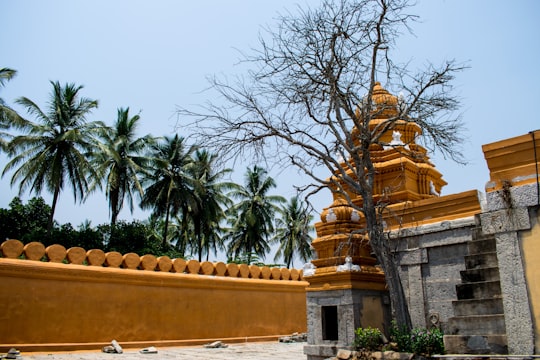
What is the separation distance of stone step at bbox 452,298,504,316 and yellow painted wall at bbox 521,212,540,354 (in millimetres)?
495

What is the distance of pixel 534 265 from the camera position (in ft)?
20.5

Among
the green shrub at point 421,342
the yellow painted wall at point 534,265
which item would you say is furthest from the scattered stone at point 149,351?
the yellow painted wall at point 534,265

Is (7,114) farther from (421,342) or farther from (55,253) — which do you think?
(421,342)

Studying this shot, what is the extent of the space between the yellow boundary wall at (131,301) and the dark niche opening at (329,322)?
186 inches

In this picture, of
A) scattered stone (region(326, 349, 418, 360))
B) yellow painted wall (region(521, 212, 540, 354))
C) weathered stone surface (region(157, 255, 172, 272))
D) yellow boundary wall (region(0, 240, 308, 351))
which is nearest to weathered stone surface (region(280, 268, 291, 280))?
yellow boundary wall (region(0, 240, 308, 351))

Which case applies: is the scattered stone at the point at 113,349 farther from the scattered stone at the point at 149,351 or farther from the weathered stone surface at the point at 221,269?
the weathered stone surface at the point at 221,269

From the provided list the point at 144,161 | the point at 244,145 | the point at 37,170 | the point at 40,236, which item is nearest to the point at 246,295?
the point at 244,145

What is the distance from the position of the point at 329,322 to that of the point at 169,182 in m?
18.5

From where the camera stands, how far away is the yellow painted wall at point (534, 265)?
19.9 ft

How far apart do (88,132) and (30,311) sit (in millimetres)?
12528

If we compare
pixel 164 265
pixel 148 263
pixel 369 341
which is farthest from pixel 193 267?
pixel 369 341

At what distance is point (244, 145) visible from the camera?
30.3 feet

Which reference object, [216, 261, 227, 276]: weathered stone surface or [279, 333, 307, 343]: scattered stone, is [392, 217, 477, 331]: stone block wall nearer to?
[279, 333, 307, 343]: scattered stone

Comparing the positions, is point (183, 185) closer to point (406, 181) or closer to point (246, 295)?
point (246, 295)
